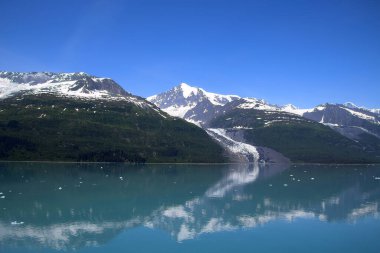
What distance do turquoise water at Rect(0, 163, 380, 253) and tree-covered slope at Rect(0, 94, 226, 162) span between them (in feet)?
232

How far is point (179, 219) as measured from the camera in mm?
42844

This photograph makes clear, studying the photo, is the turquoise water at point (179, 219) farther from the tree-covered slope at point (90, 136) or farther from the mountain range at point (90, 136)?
the tree-covered slope at point (90, 136)

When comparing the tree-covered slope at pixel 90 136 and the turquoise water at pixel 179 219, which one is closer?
the turquoise water at pixel 179 219

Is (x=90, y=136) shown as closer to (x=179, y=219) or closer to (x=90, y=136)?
(x=90, y=136)

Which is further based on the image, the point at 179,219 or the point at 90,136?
the point at 90,136

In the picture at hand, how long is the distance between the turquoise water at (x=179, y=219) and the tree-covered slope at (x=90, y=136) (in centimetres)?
7070

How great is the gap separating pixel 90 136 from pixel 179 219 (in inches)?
4753

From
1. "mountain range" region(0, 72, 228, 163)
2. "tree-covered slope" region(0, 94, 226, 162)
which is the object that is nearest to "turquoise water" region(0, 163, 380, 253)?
"mountain range" region(0, 72, 228, 163)

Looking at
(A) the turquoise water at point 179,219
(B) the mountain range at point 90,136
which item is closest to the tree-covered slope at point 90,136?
(B) the mountain range at point 90,136

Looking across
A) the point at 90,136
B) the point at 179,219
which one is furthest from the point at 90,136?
the point at 179,219

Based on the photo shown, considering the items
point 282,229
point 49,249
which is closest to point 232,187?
point 282,229

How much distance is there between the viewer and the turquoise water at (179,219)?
1261 inches

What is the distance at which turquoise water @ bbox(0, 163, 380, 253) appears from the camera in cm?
3203

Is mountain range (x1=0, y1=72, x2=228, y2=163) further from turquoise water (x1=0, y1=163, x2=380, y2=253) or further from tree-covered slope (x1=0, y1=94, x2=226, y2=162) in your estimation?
turquoise water (x1=0, y1=163, x2=380, y2=253)
